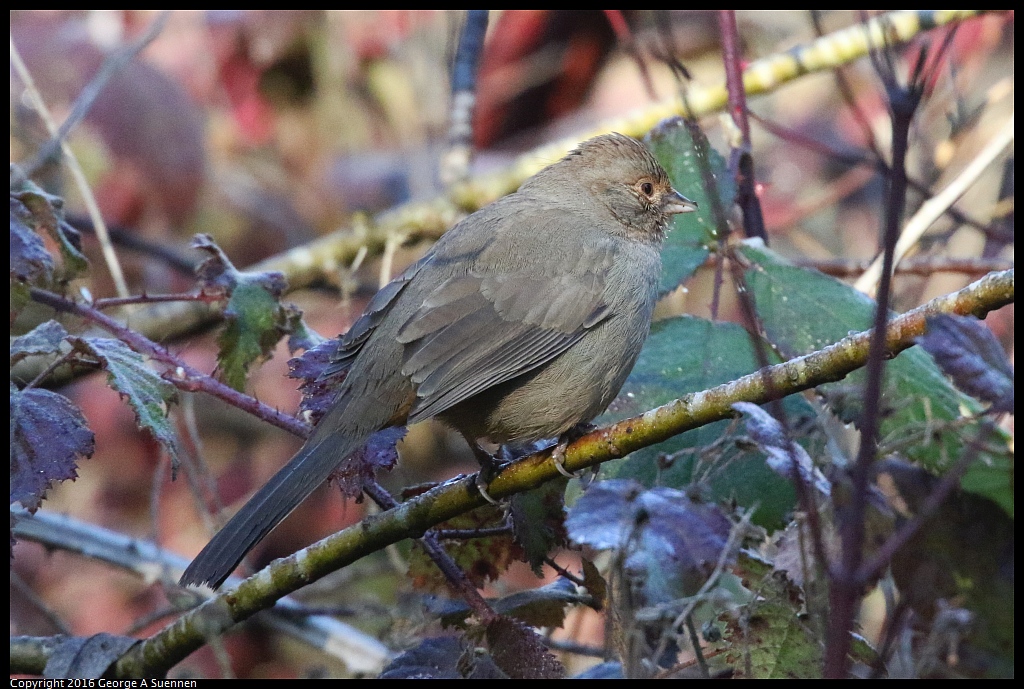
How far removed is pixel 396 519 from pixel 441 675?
17.3 inches

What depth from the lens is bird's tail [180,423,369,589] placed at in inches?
109

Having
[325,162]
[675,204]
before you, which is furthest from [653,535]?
[325,162]

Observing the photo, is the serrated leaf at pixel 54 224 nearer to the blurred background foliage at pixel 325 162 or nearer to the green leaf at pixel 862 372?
the blurred background foliage at pixel 325 162

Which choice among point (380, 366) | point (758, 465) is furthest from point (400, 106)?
point (758, 465)

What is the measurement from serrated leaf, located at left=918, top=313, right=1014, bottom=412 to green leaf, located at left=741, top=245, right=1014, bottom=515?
1.62 feet

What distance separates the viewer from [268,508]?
9.66ft

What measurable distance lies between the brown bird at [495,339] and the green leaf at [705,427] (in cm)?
10

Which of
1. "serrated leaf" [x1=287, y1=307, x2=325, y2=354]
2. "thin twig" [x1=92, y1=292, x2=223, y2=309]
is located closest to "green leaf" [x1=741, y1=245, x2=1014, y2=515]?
"serrated leaf" [x1=287, y1=307, x2=325, y2=354]

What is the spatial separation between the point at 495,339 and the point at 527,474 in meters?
0.69

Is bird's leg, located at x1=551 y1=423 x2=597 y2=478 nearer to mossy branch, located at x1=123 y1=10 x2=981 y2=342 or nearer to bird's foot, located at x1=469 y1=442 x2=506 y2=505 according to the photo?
bird's foot, located at x1=469 y1=442 x2=506 y2=505

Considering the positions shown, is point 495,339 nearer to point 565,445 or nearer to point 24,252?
point 565,445

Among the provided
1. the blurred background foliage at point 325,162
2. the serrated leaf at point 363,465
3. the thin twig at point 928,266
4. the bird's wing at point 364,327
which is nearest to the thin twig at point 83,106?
the blurred background foliage at point 325,162

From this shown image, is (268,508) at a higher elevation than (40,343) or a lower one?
lower

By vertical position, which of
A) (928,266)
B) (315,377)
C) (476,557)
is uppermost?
(928,266)
